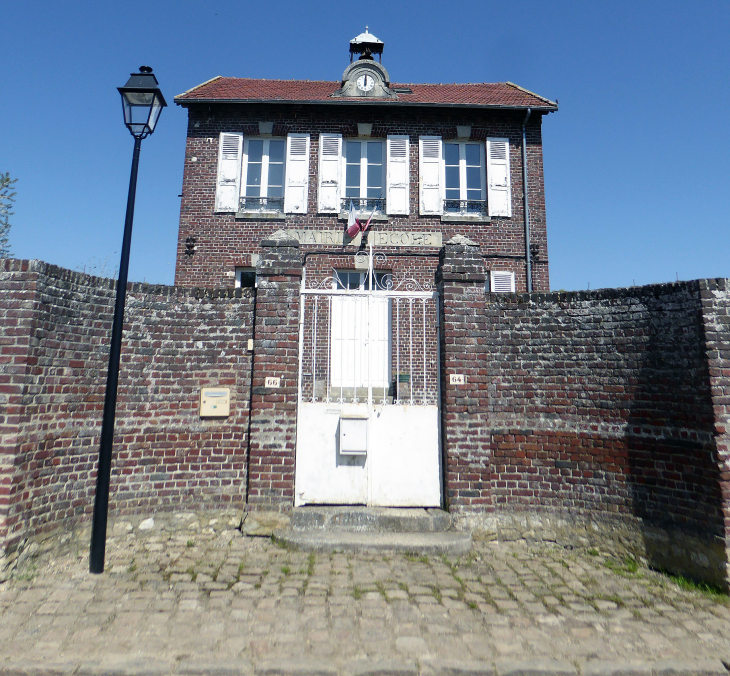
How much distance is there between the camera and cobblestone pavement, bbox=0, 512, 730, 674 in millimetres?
2932

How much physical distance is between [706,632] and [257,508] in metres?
3.96

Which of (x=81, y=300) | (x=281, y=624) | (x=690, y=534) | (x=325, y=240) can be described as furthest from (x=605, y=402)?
(x=325, y=240)

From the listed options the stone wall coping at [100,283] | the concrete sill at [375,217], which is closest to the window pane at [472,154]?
the concrete sill at [375,217]

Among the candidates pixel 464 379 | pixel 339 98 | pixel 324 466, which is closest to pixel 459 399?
pixel 464 379

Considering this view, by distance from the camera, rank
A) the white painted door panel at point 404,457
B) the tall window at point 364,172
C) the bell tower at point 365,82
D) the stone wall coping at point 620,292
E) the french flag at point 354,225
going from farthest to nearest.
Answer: the bell tower at point 365,82 → the tall window at point 364,172 → the french flag at point 354,225 → the white painted door panel at point 404,457 → the stone wall coping at point 620,292

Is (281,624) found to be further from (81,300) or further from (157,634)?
(81,300)

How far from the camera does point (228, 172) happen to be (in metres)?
10.9

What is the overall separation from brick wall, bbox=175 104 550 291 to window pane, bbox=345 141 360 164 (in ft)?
0.68

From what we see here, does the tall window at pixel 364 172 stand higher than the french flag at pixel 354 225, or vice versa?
the tall window at pixel 364 172

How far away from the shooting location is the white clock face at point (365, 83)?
1170 cm

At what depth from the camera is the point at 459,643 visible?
10.2ft

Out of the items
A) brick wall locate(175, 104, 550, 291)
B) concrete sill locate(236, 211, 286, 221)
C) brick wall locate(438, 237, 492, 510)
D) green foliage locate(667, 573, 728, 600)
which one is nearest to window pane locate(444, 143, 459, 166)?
brick wall locate(175, 104, 550, 291)

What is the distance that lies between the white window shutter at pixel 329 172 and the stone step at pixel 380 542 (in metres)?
7.89

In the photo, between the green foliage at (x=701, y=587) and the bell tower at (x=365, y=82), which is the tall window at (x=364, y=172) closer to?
the bell tower at (x=365, y=82)
